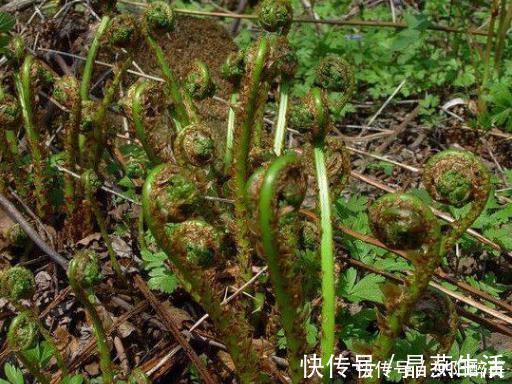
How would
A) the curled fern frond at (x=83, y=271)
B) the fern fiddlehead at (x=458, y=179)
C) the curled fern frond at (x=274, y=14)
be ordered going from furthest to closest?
1. the curled fern frond at (x=274, y=14)
2. the curled fern frond at (x=83, y=271)
3. the fern fiddlehead at (x=458, y=179)

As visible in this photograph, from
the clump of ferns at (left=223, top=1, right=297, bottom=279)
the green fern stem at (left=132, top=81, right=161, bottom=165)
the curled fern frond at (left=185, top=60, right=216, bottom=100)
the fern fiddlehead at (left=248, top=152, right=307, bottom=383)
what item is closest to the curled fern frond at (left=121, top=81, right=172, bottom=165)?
the green fern stem at (left=132, top=81, right=161, bottom=165)

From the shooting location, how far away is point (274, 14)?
1765mm

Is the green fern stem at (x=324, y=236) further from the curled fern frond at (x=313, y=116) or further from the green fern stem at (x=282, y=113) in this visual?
the green fern stem at (x=282, y=113)

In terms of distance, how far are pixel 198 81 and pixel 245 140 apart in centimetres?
41

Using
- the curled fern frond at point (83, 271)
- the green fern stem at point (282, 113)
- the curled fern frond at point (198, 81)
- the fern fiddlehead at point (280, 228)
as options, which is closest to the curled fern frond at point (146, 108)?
the curled fern frond at point (198, 81)

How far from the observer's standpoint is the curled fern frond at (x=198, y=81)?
1984 mm

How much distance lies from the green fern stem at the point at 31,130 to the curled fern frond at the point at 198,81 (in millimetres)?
613

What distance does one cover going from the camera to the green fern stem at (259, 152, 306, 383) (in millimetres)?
1125

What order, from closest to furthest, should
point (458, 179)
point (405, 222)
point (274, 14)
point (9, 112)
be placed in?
point (405, 222) < point (458, 179) < point (274, 14) < point (9, 112)

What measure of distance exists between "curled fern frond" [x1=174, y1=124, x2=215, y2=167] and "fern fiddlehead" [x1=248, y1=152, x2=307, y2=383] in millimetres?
462

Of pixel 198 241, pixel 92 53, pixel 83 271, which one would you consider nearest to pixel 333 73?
pixel 198 241

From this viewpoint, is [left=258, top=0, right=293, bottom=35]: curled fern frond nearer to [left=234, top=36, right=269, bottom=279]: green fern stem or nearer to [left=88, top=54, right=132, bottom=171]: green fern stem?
[left=234, top=36, right=269, bottom=279]: green fern stem

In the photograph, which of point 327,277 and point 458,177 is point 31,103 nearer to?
point 327,277

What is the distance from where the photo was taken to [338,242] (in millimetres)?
2100
